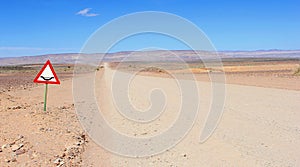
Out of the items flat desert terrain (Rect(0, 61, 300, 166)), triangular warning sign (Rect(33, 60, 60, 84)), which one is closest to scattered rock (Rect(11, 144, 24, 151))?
flat desert terrain (Rect(0, 61, 300, 166))

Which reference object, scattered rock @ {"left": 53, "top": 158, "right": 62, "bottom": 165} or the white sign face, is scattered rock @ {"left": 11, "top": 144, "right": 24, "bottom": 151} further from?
the white sign face

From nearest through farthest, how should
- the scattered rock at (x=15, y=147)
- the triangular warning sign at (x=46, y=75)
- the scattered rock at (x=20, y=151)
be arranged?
the scattered rock at (x=20, y=151), the scattered rock at (x=15, y=147), the triangular warning sign at (x=46, y=75)

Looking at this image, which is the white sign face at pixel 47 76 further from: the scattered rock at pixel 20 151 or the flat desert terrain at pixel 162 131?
the scattered rock at pixel 20 151

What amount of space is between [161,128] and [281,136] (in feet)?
9.68

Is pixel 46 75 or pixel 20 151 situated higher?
pixel 46 75

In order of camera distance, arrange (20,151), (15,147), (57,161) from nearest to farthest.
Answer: (57,161) → (20,151) → (15,147)

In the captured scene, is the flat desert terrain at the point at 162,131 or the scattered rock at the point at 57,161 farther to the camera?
the flat desert terrain at the point at 162,131

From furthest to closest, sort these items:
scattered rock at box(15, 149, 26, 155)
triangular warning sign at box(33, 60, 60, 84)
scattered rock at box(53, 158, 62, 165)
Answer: triangular warning sign at box(33, 60, 60, 84)
scattered rock at box(15, 149, 26, 155)
scattered rock at box(53, 158, 62, 165)

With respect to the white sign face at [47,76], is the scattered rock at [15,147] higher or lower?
lower

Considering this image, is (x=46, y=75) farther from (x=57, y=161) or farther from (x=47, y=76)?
(x=57, y=161)

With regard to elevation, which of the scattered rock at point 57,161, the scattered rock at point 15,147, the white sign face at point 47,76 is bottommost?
the scattered rock at point 57,161

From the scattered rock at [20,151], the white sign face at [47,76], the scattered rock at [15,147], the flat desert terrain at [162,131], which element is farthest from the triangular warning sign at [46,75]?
the scattered rock at [20,151]

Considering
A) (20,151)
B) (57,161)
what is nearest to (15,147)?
(20,151)

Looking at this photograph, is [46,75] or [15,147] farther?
[46,75]
